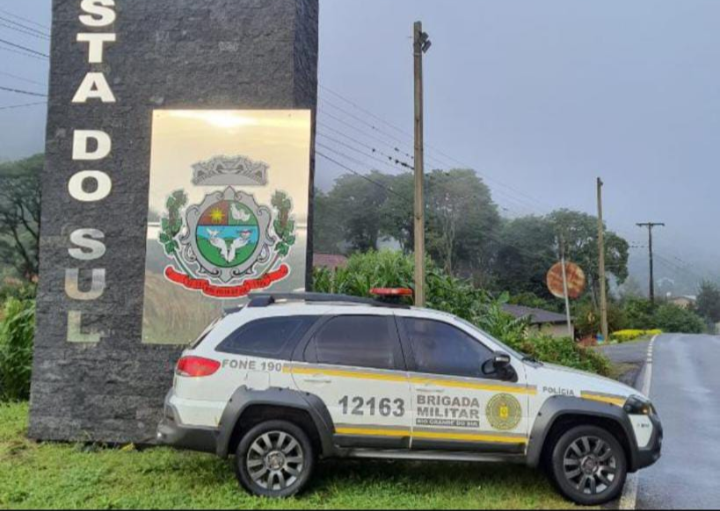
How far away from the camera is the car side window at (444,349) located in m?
5.89

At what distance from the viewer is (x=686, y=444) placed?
8.56m

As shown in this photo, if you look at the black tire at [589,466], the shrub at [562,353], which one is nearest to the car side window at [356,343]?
the black tire at [589,466]

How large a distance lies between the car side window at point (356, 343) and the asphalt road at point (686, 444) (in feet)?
8.88

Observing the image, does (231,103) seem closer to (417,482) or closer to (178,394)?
(178,394)

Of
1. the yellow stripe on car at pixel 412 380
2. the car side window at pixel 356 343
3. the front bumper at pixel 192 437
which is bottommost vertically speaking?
the front bumper at pixel 192 437

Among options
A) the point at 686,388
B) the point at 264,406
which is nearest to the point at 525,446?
the point at 264,406

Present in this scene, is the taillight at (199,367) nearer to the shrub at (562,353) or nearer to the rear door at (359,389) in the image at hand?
the rear door at (359,389)

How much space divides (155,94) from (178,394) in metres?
4.48

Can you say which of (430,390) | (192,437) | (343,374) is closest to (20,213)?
(192,437)

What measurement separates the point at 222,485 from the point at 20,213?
164 ft

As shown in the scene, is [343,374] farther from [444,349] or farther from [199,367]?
[199,367]

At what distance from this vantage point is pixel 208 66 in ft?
27.9

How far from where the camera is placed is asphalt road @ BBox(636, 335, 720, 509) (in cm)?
620

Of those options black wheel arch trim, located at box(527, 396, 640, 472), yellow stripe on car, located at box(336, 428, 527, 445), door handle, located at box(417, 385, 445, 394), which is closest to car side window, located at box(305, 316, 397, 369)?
door handle, located at box(417, 385, 445, 394)
